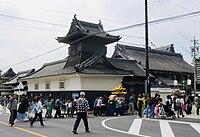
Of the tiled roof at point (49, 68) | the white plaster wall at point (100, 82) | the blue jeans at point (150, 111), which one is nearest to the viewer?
the blue jeans at point (150, 111)

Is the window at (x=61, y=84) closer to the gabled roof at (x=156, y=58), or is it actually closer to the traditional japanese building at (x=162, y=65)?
the traditional japanese building at (x=162, y=65)

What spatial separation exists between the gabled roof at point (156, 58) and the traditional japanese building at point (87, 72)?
350 inches

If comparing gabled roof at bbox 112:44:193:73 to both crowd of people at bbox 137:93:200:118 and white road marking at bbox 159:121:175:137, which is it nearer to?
crowd of people at bbox 137:93:200:118

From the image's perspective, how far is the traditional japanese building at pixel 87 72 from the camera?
26.2 m

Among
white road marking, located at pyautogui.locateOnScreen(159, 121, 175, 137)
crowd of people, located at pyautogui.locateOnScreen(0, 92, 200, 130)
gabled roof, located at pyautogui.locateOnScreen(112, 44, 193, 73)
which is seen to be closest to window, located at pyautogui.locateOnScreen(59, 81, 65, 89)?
crowd of people, located at pyautogui.locateOnScreen(0, 92, 200, 130)

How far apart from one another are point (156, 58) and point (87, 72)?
2343 cm

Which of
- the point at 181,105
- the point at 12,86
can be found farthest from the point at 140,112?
the point at 12,86

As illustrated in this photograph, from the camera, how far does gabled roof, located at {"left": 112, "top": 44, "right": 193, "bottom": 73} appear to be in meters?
42.9

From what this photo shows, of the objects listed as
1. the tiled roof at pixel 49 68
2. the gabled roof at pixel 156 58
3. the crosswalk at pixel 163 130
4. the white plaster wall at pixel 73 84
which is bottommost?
the crosswalk at pixel 163 130

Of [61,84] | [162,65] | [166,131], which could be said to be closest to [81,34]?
[61,84]

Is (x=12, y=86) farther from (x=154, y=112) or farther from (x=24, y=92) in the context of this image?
(x=154, y=112)

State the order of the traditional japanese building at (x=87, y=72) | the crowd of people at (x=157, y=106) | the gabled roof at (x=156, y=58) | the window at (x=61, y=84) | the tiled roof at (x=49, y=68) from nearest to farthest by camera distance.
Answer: the crowd of people at (x=157, y=106), the traditional japanese building at (x=87, y=72), the window at (x=61, y=84), the tiled roof at (x=49, y=68), the gabled roof at (x=156, y=58)

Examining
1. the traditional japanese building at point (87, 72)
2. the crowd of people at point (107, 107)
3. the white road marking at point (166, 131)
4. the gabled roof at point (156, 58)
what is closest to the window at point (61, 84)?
the traditional japanese building at point (87, 72)

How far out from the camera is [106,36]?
30719mm
